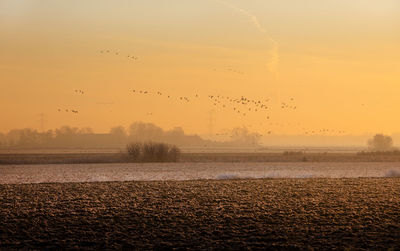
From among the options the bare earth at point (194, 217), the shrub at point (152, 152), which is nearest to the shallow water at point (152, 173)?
the bare earth at point (194, 217)

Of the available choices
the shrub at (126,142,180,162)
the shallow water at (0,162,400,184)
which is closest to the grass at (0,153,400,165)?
the shrub at (126,142,180,162)

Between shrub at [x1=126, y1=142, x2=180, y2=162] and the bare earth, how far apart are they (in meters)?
34.5

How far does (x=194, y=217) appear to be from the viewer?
732 inches

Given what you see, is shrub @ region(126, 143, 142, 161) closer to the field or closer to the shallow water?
the field

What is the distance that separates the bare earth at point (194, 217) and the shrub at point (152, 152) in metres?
34.5

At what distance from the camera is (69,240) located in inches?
653

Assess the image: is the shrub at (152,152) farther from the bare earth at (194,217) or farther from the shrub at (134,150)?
the bare earth at (194,217)

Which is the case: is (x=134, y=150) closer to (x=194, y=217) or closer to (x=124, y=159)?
(x=124, y=159)

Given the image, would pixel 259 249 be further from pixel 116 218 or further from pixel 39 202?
pixel 39 202

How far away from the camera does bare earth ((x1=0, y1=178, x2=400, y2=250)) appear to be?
16.6 metres

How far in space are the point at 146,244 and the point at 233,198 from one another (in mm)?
5896

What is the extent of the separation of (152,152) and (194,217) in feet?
132

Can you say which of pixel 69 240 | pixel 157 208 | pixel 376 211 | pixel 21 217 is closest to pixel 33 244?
pixel 69 240

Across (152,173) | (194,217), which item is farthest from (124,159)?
(194,217)
